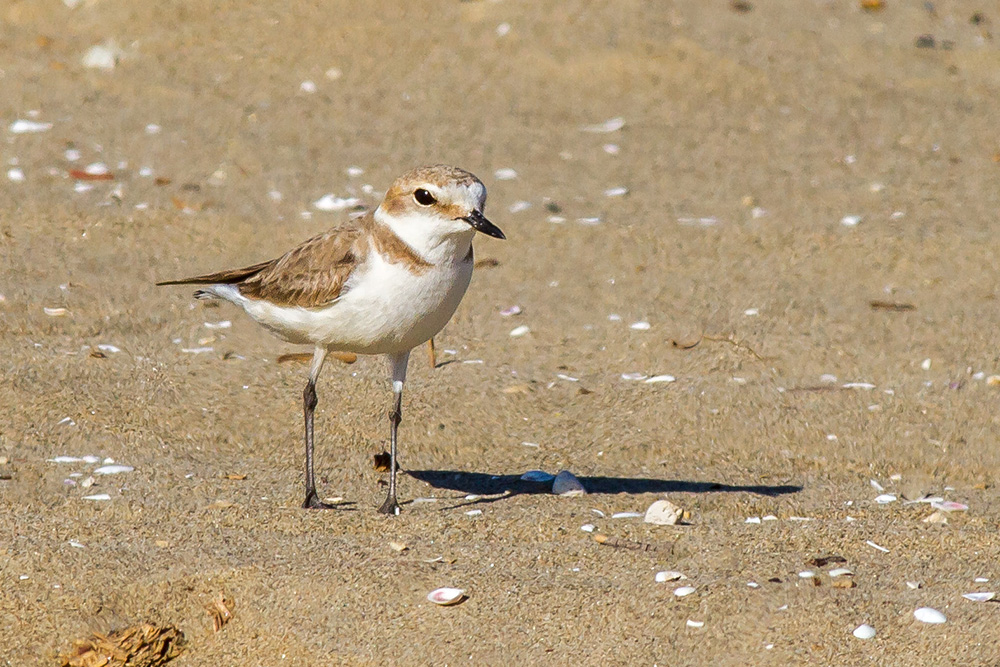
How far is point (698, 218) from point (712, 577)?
4021 millimetres

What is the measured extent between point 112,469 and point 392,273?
4.83ft

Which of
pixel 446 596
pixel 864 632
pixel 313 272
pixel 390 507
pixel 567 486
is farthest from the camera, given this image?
pixel 567 486

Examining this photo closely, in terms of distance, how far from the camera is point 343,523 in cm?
489

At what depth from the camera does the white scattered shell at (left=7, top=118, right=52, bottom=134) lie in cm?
896

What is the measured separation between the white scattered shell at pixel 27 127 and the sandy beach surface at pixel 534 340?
0.09 ft

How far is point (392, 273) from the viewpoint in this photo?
4.66 meters

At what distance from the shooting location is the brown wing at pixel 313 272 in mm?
4816

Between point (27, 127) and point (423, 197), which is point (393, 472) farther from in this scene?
point (27, 127)

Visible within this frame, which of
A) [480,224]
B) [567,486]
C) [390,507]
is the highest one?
[480,224]

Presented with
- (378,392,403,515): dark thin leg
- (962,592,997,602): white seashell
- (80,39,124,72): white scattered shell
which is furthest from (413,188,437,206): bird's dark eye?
(80,39,124,72): white scattered shell

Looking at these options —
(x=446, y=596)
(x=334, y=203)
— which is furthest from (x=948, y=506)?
(x=334, y=203)

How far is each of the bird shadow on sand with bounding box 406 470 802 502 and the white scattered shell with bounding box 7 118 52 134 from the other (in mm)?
4760

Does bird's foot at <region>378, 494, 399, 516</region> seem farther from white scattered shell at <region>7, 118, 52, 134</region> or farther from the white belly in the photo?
white scattered shell at <region>7, 118, 52, 134</region>

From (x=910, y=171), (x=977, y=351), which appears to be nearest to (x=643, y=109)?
(x=910, y=171)
